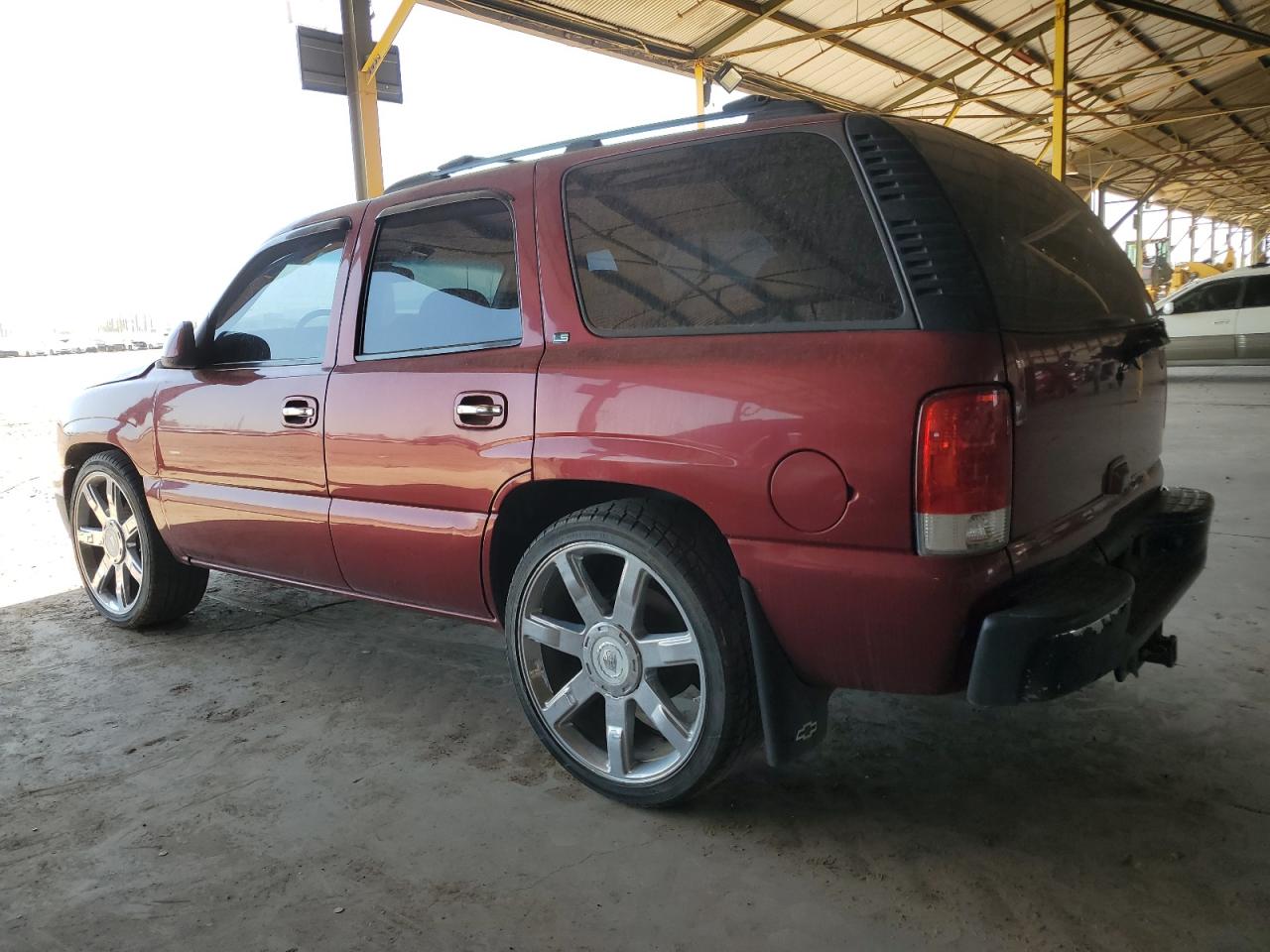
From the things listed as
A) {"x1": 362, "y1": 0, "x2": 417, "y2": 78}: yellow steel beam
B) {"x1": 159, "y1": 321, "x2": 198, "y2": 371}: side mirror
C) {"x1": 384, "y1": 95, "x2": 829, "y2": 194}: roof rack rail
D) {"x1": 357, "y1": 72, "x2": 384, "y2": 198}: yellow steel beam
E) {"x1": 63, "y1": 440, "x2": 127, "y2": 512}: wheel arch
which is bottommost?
{"x1": 63, "y1": 440, "x2": 127, "y2": 512}: wheel arch

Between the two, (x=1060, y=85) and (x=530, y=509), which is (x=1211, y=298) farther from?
(x=530, y=509)

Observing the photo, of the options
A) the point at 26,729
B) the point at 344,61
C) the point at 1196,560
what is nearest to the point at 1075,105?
the point at 344,61

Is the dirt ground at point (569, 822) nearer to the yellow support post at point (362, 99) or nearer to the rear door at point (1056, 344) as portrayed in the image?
the rear door at point (1056, 344)

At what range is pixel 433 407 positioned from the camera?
250cm

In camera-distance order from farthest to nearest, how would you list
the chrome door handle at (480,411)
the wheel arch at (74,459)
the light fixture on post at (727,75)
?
the light fixture on post at (727,75) < the wheel arch at (74,459) < the chrome door handle at (480,411)

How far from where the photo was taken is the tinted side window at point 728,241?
1.88 meters

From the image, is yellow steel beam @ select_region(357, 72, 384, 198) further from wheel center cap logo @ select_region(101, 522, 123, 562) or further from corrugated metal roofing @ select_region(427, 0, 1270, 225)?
wheel center cap logo @ select_region(101, 522, 123, 562)

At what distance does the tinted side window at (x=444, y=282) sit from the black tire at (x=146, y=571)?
155 centimetres

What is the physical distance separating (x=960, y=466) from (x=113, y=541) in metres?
3.57

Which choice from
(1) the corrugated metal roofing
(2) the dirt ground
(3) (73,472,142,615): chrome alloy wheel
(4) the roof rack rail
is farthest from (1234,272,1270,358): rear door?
(3) (73,472,142,615): chrome alloy wheel

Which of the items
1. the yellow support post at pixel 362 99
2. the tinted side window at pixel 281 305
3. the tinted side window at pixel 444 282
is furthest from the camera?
the yellow support post at pixel 362 99

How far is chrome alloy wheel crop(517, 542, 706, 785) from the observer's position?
2164 millimetres

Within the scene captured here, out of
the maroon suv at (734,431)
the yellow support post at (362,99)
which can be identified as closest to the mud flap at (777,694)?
the maroon suv at (734,431)

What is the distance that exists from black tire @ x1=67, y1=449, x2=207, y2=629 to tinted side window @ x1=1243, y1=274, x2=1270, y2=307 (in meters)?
13.4
